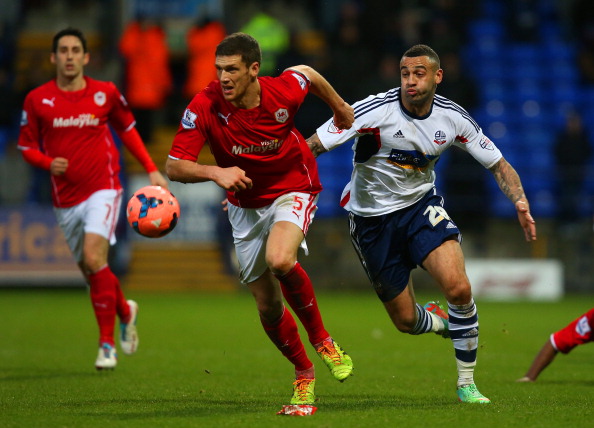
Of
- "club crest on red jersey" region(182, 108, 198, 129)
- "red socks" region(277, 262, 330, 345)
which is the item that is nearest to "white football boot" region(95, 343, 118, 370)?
"red socks" region(277, 262, 330, 345)

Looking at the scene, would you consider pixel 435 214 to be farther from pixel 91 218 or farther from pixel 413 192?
pixel 91 218

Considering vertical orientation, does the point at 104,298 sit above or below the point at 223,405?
below

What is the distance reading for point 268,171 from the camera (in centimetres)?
662

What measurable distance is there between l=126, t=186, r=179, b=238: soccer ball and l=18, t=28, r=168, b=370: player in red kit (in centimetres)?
189

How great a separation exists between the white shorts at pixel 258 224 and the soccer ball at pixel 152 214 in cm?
43

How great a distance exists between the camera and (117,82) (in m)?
21.0

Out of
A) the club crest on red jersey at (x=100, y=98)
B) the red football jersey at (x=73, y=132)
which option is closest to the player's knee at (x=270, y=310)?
the red football jersey at (x=73, y=132)

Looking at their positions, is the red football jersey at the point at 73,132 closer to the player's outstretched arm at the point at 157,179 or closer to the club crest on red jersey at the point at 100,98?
the club crest on red jersey at the point at 100,98

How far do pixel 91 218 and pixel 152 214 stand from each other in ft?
7.57

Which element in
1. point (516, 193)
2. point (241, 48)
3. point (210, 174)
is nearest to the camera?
point (210, 174)

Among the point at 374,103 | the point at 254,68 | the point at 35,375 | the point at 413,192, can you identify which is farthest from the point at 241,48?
the point at 35,375

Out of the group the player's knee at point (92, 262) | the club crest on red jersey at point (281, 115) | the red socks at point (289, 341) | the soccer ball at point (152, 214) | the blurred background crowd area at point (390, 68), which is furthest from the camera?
the blurred background crowd area at point (390, 68)

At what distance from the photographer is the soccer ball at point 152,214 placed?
267 inches

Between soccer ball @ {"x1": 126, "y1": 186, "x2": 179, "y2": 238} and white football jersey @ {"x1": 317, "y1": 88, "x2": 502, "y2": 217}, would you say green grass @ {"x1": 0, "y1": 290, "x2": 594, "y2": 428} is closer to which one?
soccer ball @ {"x1": 126, "y1": 186, "x2": 179, "y2": 238}
